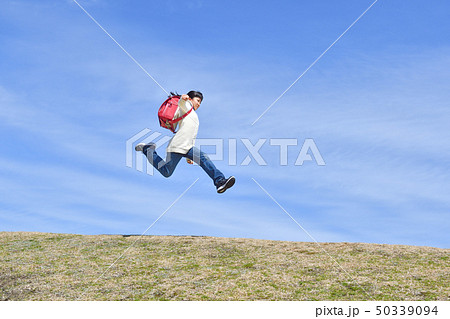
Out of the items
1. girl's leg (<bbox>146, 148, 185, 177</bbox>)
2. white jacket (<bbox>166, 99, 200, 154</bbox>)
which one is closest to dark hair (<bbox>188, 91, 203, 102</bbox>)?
white jacket (<bbox>166, 99, 200, 154</bbox>)

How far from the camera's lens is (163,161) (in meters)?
12.5

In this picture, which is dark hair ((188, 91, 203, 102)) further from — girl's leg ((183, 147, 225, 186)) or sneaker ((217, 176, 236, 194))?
sneaker ((217, 176, 236, 194))

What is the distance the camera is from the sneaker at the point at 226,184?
11445 mm

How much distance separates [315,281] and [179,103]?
5.38 m

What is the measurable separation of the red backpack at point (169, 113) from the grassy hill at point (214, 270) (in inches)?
152

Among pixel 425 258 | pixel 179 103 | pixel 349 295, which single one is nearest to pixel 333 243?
pixel 425 258

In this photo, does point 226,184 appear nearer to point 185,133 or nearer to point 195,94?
point 185,133

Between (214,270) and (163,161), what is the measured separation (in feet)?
10.4

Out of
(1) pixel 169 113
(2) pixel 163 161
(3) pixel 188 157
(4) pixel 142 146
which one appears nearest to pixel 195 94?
(1) pixel 169 113

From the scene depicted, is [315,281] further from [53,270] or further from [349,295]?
[53,270]

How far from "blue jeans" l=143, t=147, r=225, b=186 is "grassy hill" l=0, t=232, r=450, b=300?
2.59 meters

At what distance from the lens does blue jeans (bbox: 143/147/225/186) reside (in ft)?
38.6
